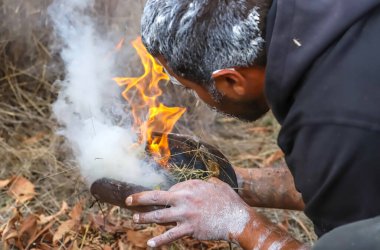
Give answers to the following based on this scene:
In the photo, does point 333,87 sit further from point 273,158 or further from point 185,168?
point 273,158

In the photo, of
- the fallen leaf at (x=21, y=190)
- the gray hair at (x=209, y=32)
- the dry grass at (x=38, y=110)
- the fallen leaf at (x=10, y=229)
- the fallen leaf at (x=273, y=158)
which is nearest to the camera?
the gray hair at (x=209, y=32)

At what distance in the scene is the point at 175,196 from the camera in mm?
2740

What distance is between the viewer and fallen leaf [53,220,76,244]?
3662 mm

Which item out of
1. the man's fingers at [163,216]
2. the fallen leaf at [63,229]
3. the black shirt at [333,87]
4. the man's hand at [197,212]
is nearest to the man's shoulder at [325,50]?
the black shirt at [333,87]

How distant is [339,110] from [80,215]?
2.06 metres

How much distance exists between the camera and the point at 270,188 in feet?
11.0

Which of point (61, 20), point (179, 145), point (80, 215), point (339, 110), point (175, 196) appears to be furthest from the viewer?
point (61, 20)

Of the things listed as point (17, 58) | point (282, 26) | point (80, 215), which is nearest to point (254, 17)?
point (282, 26)

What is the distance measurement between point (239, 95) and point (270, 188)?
32.1 inches

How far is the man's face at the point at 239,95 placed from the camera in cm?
258

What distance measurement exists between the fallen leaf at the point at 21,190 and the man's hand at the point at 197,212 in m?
1.67

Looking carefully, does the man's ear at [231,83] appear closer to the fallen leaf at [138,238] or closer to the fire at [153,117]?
the fire at [153,117]

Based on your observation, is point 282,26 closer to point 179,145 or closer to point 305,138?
point 305,138

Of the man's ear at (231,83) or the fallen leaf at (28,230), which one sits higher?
the man's ear at (231,83)
